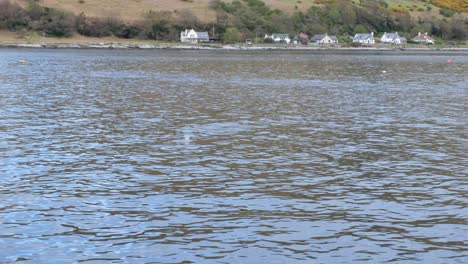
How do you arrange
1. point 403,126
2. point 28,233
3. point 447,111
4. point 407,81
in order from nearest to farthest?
1. point 28,233
2. point 403,126
3. point 447,111
4. point 407,81

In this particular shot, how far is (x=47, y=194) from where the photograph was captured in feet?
69.6

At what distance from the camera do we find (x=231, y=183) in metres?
23.1

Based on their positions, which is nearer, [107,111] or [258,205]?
[258,205]

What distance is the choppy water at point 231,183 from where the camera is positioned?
647 inches

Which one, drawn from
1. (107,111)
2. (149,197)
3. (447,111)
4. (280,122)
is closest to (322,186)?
(149,197)

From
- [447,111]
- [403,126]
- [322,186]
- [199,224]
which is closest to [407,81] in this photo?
[447,111]

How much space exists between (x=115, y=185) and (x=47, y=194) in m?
2.36

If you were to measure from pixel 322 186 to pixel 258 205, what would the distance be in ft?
11.4

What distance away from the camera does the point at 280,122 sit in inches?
1544

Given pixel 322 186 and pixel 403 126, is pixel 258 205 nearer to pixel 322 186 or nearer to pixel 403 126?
pixel 322 186

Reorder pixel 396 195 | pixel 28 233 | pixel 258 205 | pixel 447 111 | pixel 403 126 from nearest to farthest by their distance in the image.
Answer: pixel 28 233 < pixel 258 205 < pixel 396 195 < pixel 403 126 < pixel 447 111

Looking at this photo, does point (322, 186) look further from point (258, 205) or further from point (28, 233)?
point (28, 233)

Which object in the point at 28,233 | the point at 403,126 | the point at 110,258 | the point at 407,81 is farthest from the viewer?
the point at 407,81

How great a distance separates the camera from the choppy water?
16.4 m
